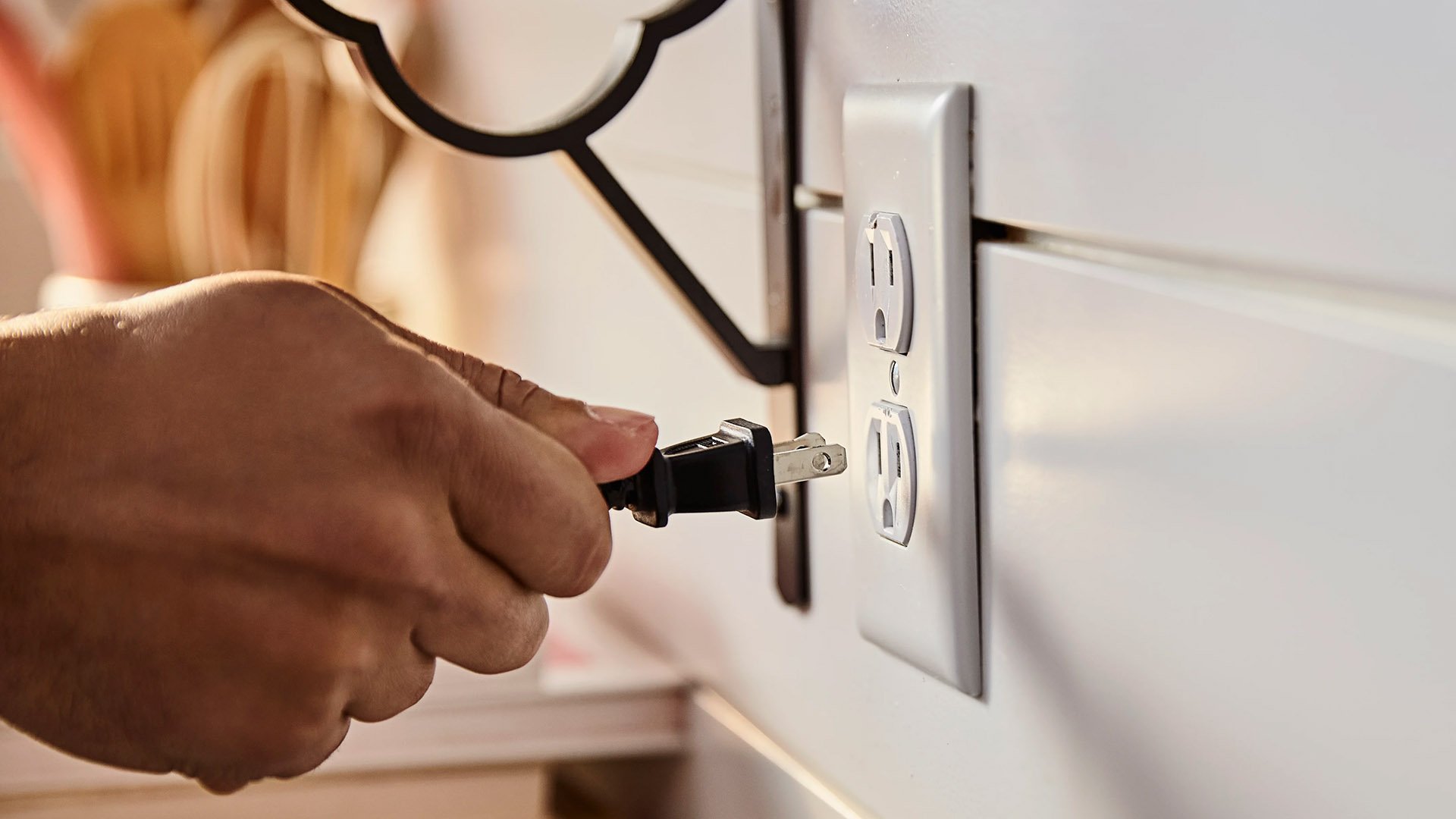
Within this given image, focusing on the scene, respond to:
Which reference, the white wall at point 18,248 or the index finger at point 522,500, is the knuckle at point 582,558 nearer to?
the index finger at point 522,500

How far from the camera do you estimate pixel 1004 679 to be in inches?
15.2

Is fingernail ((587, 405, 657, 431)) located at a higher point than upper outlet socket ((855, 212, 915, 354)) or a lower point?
lower

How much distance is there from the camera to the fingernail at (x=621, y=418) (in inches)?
13.1

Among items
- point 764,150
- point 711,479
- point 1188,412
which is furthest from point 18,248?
point 1188,412

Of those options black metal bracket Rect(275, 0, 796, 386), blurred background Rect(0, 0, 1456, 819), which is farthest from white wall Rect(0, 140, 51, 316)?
black metal bracket Rect(275, 0, 796, 386)

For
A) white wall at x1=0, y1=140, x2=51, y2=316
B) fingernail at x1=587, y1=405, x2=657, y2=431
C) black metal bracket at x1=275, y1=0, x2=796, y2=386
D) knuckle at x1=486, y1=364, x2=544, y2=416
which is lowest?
white wall at x1=0, y1=140, x2=51, y2=316

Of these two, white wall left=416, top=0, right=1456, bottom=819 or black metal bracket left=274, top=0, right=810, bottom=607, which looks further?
black metal bracket left=274, top=0, right=810, bottom=607

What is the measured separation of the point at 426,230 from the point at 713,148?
621 millimetres

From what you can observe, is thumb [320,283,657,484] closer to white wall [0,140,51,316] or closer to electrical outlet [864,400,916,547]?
electrical outlet [864,400,916,547]

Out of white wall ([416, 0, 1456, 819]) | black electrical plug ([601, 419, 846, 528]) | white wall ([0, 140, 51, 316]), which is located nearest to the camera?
white wall ([416, 0, 1456, 819])

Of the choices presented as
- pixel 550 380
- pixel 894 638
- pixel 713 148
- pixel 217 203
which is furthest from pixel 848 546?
pixel 217 203

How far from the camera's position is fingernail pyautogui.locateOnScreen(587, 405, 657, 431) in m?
0.33

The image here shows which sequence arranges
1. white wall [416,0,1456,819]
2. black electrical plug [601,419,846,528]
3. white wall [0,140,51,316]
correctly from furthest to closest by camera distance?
white wall [0,140,51,316], black electrical plug [601,419,846,528], white wall [416,0,1456,819]

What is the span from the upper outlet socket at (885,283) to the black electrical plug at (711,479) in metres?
0.05
